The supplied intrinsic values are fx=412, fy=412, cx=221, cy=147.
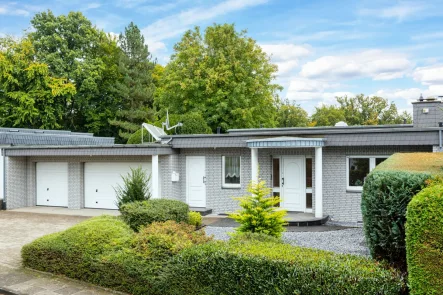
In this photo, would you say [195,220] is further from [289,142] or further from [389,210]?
[389,210]

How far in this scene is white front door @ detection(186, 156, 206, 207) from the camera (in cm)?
1636

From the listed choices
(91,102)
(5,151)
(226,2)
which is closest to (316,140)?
(226,2)

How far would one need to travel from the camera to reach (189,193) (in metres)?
16.6

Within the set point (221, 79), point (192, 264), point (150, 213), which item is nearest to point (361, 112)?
point (221, 79)

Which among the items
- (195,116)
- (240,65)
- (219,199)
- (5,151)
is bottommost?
(219,199)

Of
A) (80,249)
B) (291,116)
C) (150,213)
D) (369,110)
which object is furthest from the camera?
(369,110)

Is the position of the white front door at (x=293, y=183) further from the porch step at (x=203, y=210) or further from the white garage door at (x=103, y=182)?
the white garage door at (x=103, y=182)

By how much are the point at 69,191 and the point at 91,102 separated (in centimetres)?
2351

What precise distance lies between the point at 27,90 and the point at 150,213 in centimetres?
3026

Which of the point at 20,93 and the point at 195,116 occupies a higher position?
the point at 20,93

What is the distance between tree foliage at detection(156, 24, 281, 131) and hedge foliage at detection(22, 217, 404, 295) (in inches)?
956

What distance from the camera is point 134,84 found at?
3919cm

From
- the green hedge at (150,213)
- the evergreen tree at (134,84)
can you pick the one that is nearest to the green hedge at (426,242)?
the green hedge at (150,213)

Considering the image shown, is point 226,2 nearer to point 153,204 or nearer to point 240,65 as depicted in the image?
point 153,204
